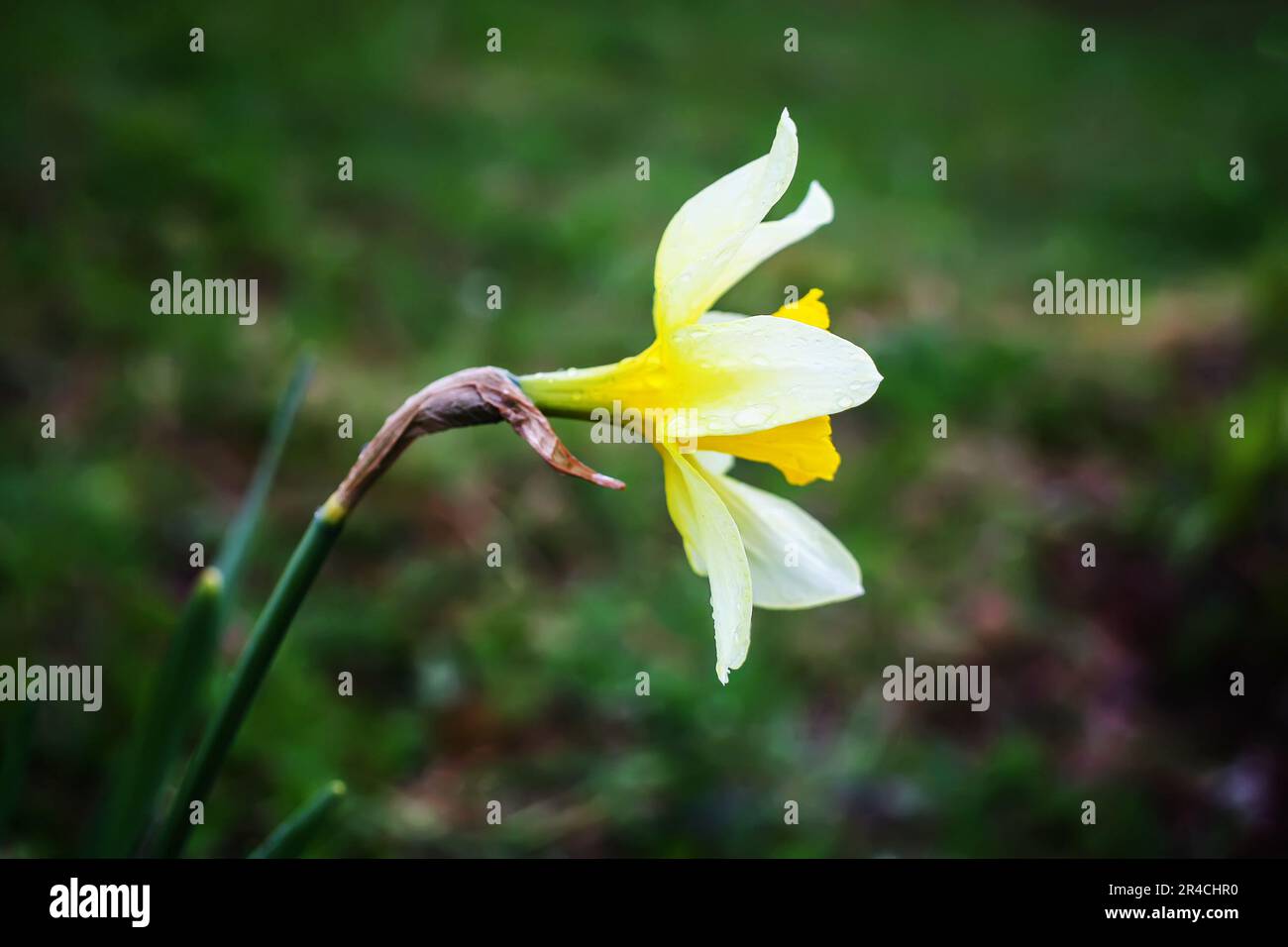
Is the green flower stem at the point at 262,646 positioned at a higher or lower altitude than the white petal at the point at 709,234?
lower

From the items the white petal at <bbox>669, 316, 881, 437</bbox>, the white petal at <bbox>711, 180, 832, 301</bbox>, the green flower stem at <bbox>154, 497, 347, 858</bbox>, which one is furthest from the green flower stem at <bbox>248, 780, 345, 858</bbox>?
the white petal at <bbox>711, 180, 832, 301</bbox>

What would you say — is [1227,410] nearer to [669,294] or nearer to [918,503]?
[918,503]

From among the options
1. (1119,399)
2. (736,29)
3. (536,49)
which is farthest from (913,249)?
(736,29)

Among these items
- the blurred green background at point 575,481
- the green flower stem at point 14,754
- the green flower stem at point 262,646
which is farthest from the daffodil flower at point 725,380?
the blurred green background at point 575,481

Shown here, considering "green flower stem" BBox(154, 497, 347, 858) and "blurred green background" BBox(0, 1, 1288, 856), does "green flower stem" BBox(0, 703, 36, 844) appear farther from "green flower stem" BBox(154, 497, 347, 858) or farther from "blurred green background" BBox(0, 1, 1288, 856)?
"blurred green background" BBox(0, 1, 1288, 856)

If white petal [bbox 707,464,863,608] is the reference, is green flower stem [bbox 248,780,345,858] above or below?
below

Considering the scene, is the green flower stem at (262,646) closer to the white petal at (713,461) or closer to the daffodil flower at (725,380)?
the daffodil flower at (725,380)
